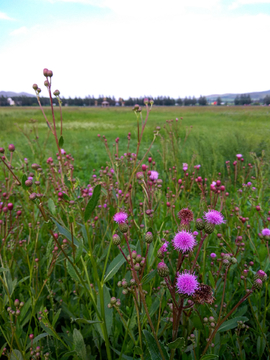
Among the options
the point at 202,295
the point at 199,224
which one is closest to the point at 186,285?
the point at 202,295

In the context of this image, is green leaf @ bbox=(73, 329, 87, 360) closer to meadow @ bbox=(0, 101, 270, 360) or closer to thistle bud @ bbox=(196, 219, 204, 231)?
meadow @ bbox=(0, 101, 270, 360)

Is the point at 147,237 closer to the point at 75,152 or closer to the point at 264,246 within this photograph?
the point at 264,246

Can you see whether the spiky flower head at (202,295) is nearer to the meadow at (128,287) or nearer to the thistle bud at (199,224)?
the meadow at (128,287)

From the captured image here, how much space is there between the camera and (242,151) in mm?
4344

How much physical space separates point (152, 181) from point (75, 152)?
518cm

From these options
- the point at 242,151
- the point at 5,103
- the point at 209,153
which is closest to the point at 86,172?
the point at 209,153

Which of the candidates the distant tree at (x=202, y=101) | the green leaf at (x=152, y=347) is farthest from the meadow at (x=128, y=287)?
the distant tree at (x=202, y=101)

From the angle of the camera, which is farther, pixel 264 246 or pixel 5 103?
pixel 5 103

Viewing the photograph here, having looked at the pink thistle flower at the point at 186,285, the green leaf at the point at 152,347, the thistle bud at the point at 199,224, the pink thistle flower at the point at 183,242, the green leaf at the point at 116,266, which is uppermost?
the thistle bud at the point at 199,224

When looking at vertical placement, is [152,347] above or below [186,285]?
below

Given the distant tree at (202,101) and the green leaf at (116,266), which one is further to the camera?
the distant tree at (202,101)

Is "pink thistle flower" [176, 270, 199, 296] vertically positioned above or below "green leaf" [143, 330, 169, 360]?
above

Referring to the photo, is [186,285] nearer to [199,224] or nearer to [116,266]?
[199,224]

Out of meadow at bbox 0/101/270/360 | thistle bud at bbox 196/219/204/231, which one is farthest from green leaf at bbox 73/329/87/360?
thistle bud at bbox 196/219/204/231
